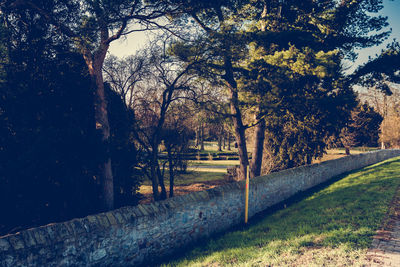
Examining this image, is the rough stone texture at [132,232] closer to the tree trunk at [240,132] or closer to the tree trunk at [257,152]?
the tree trunk at [240,132]

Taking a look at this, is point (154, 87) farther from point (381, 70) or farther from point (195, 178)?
point (381, 70)

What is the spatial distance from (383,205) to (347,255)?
3.94 metres

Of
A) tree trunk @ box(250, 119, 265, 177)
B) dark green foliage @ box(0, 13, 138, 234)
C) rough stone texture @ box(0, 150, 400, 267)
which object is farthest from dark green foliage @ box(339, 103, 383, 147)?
dark green foliage @ box(0, 13, 138, 234)

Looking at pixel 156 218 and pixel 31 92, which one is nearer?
pixel 156 218

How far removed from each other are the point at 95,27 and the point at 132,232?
635 cm

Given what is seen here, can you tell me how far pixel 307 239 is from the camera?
535 cm

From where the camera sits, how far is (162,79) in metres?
12.1

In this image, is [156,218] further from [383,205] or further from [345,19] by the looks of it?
[345,19]

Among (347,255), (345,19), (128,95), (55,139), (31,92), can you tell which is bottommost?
(347,255)

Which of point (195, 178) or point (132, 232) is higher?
point (132, 232)

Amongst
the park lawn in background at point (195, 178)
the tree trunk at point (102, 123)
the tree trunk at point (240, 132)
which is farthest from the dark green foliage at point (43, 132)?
the park lawn in background at point (195, 178)

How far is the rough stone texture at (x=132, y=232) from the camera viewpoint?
416cm

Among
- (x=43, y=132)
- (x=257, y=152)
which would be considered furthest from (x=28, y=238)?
(x=257, y=152)

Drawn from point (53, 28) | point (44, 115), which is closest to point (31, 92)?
point (44, 115)
